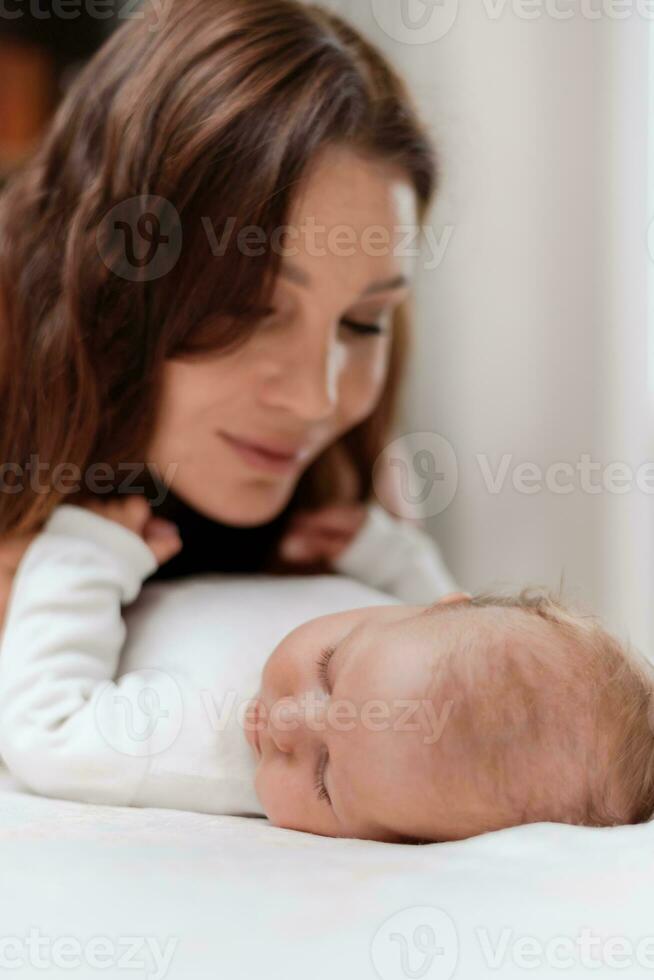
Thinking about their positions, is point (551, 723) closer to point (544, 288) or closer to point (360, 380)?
point (360, 380)

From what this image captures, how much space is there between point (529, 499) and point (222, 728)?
66.6 inches

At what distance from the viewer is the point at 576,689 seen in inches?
29.7

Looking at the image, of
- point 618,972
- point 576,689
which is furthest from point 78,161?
point 618,972

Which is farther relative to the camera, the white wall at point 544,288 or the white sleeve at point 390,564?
the white wall at point 544,288

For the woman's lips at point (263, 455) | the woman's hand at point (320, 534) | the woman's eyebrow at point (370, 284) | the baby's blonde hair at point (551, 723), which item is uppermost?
the woman's eyebrow at point (370, 284)

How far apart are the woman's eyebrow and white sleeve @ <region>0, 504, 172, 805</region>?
31 cm

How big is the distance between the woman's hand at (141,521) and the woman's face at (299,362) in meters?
0.06

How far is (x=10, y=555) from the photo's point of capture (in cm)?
110

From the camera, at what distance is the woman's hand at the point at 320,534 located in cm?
137

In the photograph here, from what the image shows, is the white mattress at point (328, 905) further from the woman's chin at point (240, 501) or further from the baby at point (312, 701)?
the woman's chin at point (240, 501)

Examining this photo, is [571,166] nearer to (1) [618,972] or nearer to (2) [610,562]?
→ (2) [610,562]

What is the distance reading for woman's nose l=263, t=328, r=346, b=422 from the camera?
3.61 feet

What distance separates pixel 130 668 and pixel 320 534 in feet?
1.43

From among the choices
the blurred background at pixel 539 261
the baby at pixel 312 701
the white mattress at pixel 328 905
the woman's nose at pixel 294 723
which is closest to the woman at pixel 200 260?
the baby at pixel 312 701
